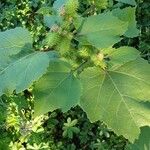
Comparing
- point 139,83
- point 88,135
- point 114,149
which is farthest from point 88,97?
point 88,135

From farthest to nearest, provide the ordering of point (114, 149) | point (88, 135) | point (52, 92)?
point (88, 135), point (114, 149), point (52, 92)

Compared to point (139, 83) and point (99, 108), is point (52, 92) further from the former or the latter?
point (139, 83)

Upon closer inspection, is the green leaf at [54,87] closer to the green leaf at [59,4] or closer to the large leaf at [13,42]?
the large leaf at [13,42]

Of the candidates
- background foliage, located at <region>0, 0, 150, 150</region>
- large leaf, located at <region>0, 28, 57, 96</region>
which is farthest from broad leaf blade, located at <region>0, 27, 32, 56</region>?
background foliage, located at <region>0, 0, 150, 150</region>

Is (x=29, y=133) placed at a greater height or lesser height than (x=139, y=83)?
lesser

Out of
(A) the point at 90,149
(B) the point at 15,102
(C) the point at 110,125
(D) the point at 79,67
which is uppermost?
(D) the point at 79,67

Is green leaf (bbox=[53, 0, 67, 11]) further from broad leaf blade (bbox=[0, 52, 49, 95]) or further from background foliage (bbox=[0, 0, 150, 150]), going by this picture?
background foliage (bbox=[0, 0, 150, 150])

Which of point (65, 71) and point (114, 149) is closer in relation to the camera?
point (65, 71)

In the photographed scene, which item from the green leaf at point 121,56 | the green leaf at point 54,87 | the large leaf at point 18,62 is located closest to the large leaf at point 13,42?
the large leaf at point 18,62
